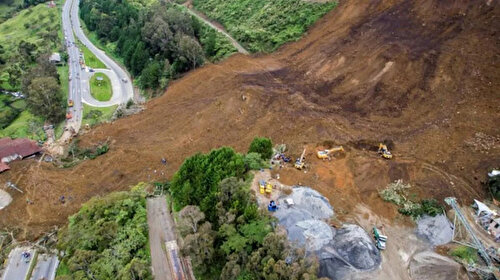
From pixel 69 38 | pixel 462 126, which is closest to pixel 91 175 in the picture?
pixel 462 126

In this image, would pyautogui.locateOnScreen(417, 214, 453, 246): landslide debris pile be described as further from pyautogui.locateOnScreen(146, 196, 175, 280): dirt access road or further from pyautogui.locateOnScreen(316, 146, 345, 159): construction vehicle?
pyautogui.locateOnScreen(146, 196, 175, 280): dirt access road

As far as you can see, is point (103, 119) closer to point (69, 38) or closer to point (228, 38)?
point (228, 38)

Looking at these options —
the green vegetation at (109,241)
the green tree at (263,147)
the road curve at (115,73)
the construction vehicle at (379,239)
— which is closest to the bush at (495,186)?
the construction vehicle at (379,239)

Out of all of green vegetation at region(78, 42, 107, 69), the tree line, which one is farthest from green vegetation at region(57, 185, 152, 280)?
green vegetation at region(78, 42, 107, 69)

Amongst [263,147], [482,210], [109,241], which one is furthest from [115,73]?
[482,210]

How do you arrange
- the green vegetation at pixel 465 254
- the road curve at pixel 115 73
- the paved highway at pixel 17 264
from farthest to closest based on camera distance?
the road curve at pixel 115 73 → the paved highway at pixel 17 264 → the green vegetation at pixel 465 254

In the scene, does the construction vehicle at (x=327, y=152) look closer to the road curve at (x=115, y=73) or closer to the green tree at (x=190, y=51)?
the green tree at (x=190, y=51)
